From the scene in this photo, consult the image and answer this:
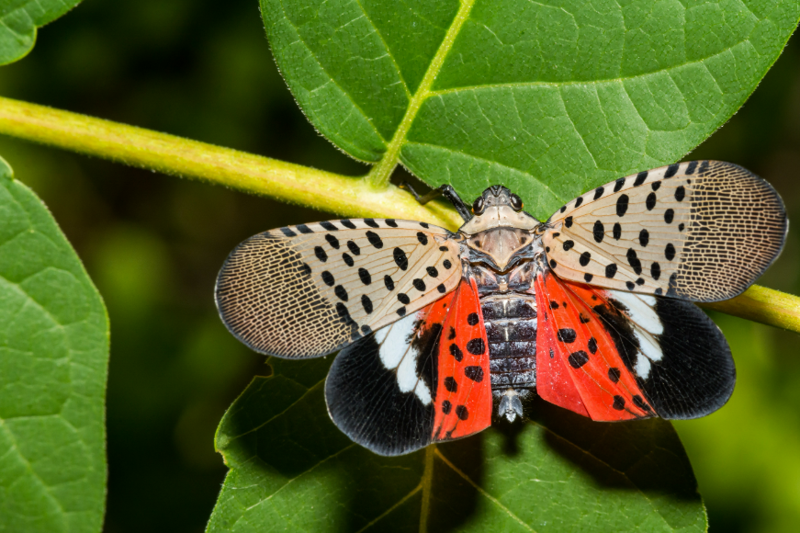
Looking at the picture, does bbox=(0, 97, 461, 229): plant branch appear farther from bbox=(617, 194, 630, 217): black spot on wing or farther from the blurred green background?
the blurred green background

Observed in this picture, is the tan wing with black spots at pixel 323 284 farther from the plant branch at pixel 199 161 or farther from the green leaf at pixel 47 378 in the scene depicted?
the green leaf at pixel 47 378

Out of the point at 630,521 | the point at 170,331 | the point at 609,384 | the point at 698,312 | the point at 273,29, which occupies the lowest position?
the point at 170,331

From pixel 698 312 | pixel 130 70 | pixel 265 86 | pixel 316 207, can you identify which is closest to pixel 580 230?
pixel 698 312

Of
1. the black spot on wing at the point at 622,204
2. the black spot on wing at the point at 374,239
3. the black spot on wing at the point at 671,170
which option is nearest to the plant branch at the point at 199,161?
the black spot on wing at the point at 374,239

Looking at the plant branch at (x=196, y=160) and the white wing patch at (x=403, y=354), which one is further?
the plant branch at (x=196, y=160)

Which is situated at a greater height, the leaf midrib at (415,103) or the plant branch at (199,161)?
the leaf midrib at (415,103)

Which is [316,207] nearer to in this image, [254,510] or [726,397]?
[254,510]

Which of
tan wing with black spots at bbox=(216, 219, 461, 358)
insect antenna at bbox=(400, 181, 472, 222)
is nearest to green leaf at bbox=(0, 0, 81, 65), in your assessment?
tan wing with black spots at bbox=(216, 219, 461, 358)
